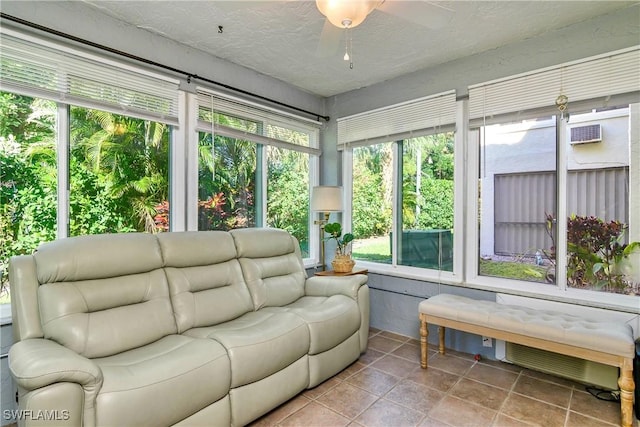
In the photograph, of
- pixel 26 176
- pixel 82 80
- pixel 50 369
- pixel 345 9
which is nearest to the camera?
pixel 50 369

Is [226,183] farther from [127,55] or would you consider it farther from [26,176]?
[26,176]

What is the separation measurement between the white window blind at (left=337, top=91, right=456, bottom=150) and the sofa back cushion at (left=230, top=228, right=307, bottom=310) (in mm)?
1458

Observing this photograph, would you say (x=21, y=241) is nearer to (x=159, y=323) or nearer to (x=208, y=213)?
(x=159, y=323)

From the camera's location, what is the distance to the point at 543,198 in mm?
2723

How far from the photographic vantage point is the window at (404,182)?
3.18 meters

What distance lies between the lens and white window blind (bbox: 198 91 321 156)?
117 inches

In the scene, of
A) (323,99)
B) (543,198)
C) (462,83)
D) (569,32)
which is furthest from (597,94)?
(323,99)

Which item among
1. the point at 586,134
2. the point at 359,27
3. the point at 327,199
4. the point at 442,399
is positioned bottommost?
the point at 442,399

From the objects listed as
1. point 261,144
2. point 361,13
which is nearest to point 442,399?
point 361,13

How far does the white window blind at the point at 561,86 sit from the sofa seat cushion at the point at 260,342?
236cm

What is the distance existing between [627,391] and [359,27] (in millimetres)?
2846

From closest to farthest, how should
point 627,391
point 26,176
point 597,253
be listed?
point 627,391, point 26,176, point 597,253

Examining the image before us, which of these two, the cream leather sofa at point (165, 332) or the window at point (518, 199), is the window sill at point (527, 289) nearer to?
the window at point (518, 199)

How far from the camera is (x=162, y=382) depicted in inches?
60.6
